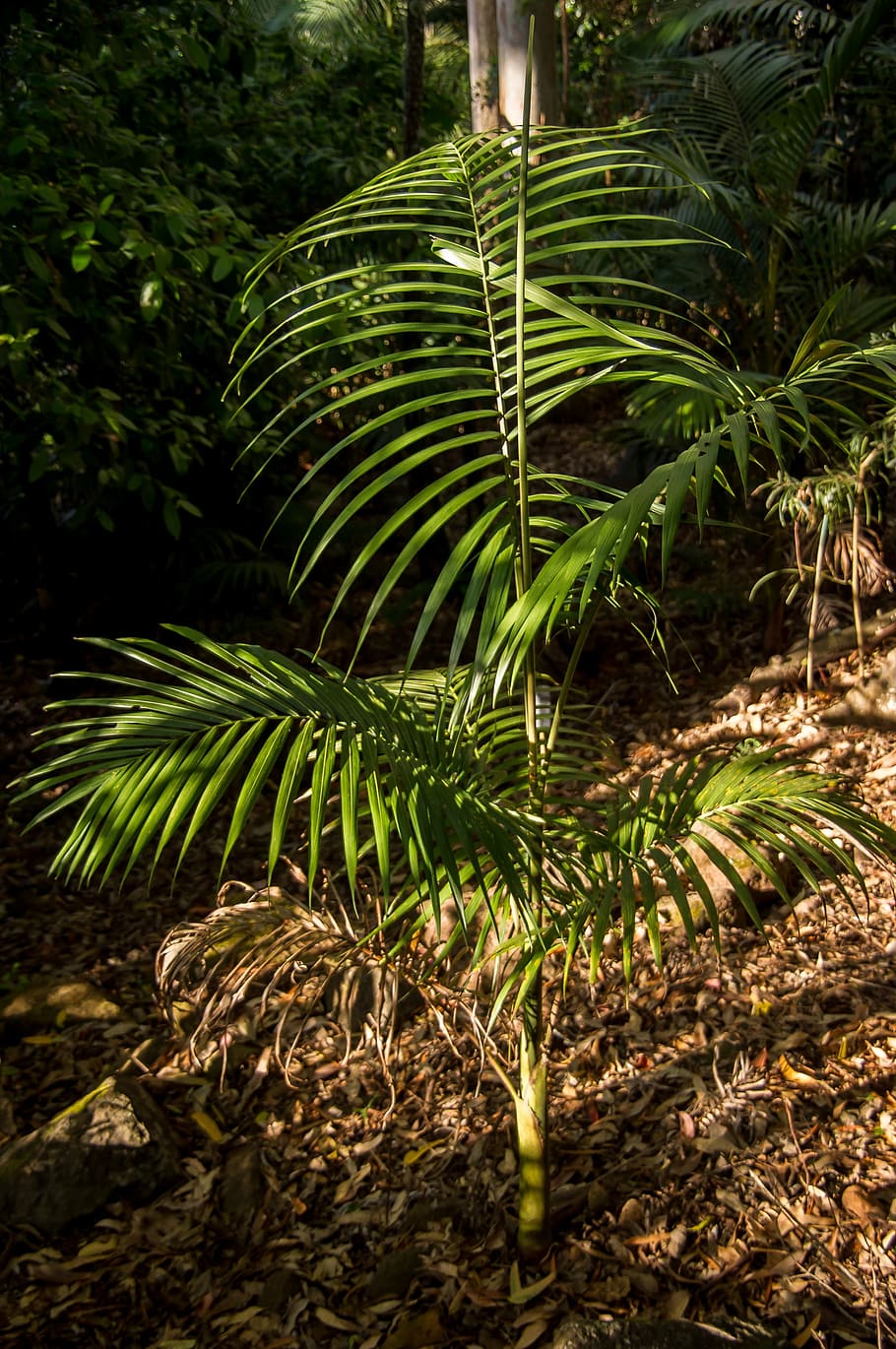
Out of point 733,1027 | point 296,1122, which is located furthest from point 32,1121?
point 733,1027

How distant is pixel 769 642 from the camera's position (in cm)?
416

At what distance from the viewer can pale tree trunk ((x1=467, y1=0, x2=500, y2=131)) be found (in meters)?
5.15

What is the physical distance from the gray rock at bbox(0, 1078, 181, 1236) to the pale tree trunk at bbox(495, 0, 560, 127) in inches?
155

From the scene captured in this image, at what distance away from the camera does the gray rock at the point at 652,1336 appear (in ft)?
5.54

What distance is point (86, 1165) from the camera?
241cm

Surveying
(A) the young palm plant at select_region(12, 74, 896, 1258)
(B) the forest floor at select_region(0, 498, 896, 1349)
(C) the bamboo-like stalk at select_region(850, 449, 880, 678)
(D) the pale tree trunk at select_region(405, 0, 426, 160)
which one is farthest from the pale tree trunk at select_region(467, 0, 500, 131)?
(B) the forest floor at select_region(0, 498, 896, 1349)

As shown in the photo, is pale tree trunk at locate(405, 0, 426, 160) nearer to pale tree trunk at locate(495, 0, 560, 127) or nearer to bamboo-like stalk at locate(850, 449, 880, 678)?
pale tree trunk at locate(495, 0, 560, 127)

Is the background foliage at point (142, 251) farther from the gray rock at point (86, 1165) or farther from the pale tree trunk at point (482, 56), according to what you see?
the gray rock at point (86, 1165)

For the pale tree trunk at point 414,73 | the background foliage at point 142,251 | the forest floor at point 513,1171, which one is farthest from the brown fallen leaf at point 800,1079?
the pale tree trunk at point 414,73

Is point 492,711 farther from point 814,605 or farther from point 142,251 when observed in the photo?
point 814,605

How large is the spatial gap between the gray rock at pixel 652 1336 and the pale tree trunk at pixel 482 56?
4.87 m

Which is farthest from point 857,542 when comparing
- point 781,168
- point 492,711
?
point 492,711

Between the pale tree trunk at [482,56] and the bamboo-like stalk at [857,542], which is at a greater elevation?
the pale tree trunk at [482,56]

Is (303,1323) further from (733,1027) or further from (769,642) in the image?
(769,642)
